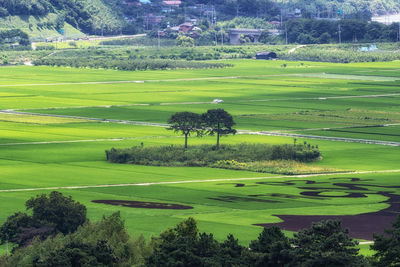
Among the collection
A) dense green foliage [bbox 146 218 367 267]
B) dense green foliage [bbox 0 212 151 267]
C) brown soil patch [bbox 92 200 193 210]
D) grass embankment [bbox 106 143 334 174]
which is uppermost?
dense green foliage [bbox 146 218 367 267]

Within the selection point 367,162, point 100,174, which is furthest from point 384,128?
point 100,174

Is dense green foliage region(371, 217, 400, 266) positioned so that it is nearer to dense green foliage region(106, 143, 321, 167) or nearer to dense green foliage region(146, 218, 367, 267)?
dense green foliage region(146, 218, 367, 267)

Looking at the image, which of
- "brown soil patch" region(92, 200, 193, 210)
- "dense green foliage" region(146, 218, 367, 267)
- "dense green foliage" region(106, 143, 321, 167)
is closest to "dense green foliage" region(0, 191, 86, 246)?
"brown soil patch" region(92, 200, 193, 210)

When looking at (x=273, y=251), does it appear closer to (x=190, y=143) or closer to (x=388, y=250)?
(x=388, y=250)

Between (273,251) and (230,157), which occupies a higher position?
(273,251)

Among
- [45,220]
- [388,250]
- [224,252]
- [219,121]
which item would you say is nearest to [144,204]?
[45,220]

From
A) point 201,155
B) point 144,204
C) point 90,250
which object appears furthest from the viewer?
point 201,155

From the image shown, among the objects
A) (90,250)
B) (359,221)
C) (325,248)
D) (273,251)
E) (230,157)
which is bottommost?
(359,221)
